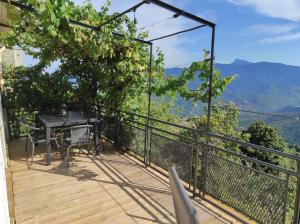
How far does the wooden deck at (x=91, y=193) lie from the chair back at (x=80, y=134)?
1.54 ft

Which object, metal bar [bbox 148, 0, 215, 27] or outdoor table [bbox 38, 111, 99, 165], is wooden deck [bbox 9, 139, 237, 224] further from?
metal bar [bbox 148, 0, 215, 27]

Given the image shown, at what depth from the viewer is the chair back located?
4.35m

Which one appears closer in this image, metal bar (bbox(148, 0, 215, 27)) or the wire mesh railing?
the wire mesh railing

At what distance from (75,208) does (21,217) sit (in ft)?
2.01

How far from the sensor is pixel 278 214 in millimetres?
2379

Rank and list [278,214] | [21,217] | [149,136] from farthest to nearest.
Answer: [149,136] → [21,217] → [278,214]

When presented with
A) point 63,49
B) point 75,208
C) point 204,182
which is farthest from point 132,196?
point 63,49

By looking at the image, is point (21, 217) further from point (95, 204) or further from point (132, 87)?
point (132, 87)

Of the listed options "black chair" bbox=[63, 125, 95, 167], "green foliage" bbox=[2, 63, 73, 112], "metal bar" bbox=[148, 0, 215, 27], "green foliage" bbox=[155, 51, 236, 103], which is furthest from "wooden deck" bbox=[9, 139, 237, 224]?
"metal bar" bbox=[148, 0, 215, 27]

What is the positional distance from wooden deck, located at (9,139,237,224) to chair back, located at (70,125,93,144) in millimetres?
469

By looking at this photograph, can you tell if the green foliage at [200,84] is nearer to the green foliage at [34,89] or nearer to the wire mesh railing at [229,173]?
the wire mesh railing at [229,173]

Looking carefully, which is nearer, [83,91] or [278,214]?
[278,214]

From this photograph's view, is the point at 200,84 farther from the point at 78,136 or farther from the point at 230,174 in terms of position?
the point at 78,136

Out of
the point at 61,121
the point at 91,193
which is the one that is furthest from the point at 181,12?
the point at 61,121
